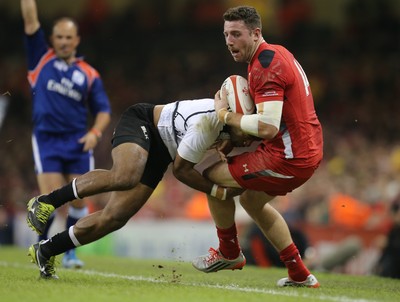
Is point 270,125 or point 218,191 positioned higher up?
point 270,125

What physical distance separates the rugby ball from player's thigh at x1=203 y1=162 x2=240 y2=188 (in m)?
0.49

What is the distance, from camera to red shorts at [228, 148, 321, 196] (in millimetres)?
6844

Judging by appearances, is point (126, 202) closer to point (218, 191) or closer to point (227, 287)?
point (218, 191)

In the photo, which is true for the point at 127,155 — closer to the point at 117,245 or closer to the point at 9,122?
the point at 117,245

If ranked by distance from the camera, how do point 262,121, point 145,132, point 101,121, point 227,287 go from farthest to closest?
point 101,121, point 145,132, point 227,287, point 262,121

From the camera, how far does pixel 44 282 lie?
6.91 meters

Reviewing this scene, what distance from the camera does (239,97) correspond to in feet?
22.7

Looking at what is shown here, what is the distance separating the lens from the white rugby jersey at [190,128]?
277 inches

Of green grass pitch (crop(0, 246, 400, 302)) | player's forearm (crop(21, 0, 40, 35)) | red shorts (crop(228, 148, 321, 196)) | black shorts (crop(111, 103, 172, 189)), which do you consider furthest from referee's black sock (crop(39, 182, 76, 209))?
player's forearm (crop(21, 0, 40, 35))

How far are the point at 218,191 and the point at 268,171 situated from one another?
20.1 inches

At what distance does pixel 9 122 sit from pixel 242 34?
15.9 m

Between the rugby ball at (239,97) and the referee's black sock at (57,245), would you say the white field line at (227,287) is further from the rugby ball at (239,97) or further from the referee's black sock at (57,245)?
the rugby ball at (239,97)

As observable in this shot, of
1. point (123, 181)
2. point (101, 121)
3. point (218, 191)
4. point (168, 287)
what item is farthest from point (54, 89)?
point (168, 287)

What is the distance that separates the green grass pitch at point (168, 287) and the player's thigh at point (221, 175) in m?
0.86
